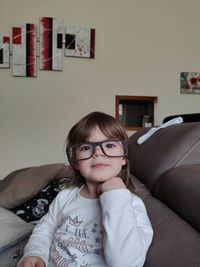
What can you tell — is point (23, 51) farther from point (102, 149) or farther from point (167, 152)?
point (102, 149)

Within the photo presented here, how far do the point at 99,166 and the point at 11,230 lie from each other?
51 centimetres

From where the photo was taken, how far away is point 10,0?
296 cm

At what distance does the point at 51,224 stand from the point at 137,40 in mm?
2715

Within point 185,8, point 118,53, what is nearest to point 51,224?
point 118,53

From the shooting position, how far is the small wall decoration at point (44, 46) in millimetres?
2980

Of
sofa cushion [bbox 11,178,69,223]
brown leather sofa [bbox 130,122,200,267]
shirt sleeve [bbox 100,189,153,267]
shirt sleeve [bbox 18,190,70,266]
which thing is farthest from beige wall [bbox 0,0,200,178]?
shirt sleeve [bbox 100,189,153,267]

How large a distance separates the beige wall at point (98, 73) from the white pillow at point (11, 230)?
6.15ft

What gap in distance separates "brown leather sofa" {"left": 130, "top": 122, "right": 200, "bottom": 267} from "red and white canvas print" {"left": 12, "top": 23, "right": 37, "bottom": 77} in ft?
6.52

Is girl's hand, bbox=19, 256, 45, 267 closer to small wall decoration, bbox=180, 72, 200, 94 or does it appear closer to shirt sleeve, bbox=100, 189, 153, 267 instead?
shirt sleeve, bbox=100, 189, 153, 267

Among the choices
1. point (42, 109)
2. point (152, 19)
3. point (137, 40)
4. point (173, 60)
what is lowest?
point (42, 109)

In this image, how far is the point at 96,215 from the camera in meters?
0.79

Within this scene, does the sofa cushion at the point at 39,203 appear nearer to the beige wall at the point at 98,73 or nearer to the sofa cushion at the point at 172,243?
the sofa cushion at the point at 172,243

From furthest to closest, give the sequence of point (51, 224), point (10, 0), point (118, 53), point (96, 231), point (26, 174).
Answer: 1. point (118, 53)
2. point (10, 0)
3. point (26, 174)
4. point (51, 224)
5. point (96, 231)

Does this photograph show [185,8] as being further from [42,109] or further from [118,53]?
[42,109]
